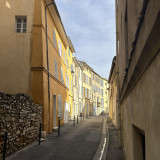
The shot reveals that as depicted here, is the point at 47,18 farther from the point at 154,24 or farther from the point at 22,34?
the point at 154,24

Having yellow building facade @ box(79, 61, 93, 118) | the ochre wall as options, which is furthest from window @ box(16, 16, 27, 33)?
yellow building facade @ box(79, 61, 93, 118)

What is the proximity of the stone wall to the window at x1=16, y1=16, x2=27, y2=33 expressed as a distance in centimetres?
473

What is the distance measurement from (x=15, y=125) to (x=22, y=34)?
5879 mm

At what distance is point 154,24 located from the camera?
1.41 meters

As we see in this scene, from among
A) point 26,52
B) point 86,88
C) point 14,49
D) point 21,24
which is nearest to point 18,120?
point 26,52

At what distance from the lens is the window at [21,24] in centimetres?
1126

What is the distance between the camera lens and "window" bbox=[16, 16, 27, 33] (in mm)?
11255

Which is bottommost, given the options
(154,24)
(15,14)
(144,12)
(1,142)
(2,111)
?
(1,142)

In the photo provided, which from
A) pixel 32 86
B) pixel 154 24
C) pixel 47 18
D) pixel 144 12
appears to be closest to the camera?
pixel 154 24

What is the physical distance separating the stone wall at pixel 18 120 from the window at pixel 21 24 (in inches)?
186

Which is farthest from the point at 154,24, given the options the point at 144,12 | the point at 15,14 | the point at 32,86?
the point at 15,14

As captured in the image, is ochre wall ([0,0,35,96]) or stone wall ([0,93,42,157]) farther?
ochre wall ([0,0,35,96])

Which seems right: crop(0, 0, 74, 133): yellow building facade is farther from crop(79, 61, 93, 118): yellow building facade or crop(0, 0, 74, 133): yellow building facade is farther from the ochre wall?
crop(79, 61, 93, 118): yellow building facade

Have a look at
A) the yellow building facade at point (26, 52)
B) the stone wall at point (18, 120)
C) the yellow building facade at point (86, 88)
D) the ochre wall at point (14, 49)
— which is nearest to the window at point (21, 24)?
the yellow building facade at point (26, 52)
